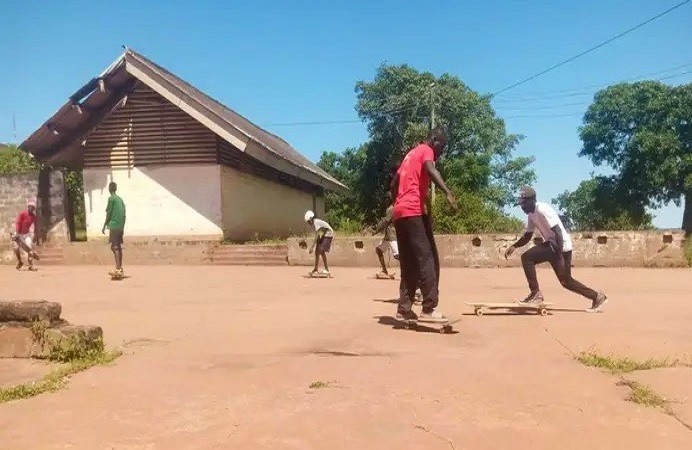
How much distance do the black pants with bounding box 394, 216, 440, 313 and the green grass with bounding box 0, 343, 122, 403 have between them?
2564 mm

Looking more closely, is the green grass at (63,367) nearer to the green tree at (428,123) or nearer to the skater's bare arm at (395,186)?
the skater's bare arm at (395,186)

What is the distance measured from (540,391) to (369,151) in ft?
105

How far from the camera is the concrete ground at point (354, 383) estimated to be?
262 centimetres

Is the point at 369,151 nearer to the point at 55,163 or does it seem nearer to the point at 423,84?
the point at 423,84

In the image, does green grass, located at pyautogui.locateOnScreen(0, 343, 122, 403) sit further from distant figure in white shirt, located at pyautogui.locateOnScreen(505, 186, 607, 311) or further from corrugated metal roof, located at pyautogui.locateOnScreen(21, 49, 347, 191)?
corrugated metal roof, located at pyautogui.locateOnScreen(21, 49, 347, 191)

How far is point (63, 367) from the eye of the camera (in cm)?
390

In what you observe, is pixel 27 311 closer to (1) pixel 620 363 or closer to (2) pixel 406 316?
(2) pixel 406 316

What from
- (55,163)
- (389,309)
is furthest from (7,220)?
(389,309)

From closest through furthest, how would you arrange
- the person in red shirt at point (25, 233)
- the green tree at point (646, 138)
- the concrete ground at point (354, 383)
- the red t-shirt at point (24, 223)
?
the concrete ground at point (354, 383)
the person in red shirt at point (25, 233)
the red t-shirt at point (24, 223)
the green tree at point (646, 138)

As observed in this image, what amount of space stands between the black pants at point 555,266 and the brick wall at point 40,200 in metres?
12.6

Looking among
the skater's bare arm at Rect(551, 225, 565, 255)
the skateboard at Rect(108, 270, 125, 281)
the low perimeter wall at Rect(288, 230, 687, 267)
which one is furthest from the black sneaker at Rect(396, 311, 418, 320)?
the low perimeter wall at Rect(288, 230, 687, 267)

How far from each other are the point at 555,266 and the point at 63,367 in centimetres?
520

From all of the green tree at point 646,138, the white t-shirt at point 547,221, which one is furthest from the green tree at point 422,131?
the white t-shirt at point 547,221

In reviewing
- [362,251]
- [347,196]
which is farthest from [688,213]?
[362,251]
